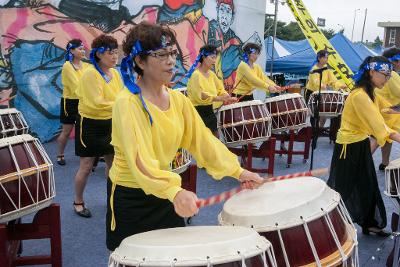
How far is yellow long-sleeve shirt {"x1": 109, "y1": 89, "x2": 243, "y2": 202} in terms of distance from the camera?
174 centimetres

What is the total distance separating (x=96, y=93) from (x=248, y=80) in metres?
3.01

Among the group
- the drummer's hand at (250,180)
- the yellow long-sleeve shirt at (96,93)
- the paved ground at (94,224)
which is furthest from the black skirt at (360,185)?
the yellow long-sleeve shirt at (96,93)

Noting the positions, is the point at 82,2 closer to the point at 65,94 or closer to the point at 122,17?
the point at 122,17

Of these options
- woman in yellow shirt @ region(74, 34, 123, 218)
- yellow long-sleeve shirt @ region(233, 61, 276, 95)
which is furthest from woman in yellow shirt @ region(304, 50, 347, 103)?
woman in yellow shirt @ region(74, 34, 123, 218)

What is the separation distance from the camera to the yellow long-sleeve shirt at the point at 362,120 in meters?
3.14

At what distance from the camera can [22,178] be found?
2.54m

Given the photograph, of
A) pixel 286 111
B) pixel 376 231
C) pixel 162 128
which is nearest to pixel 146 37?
pixel 162 128

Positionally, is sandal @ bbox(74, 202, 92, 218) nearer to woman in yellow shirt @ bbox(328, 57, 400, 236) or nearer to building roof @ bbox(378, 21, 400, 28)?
woman in yellow shirt @ bbox(328, 57, 400, 236)

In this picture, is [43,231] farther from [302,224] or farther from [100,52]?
[302,224]

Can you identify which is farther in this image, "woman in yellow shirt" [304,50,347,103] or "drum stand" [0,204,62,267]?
"woman in yellow shirt" [304,50,347,103]

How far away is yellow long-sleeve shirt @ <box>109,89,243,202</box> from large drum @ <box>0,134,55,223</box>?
0.77 m

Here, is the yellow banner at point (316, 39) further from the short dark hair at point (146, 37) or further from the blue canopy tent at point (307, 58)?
the short dark hair at point (146, 37)

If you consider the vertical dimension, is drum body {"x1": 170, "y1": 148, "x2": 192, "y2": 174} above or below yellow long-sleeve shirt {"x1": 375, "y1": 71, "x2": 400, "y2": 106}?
below

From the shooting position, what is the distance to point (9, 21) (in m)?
6.45
